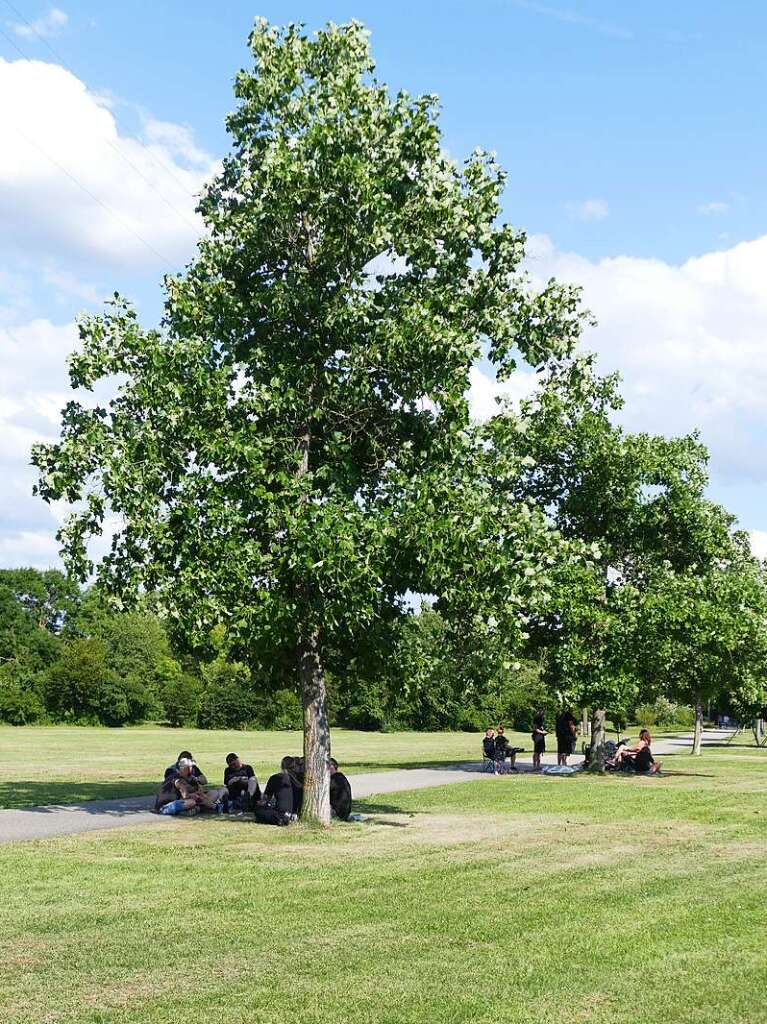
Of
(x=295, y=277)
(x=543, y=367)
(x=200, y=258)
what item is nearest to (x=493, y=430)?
(x=543, y=367)

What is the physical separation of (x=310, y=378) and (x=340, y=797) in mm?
6538

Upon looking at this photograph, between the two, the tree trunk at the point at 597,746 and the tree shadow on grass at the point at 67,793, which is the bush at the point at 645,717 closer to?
the tree trunk at the point at 597,746

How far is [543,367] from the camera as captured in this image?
19031mm

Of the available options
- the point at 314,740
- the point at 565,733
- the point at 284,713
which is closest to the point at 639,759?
the point at 565,733

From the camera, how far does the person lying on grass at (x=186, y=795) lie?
65.2 ft

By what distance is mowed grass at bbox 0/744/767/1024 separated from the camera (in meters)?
7.48

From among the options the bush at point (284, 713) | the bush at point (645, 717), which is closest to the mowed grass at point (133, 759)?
the bush at point (284, 713)

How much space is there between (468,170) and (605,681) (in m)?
15.0

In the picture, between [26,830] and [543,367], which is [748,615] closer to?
[543,367]

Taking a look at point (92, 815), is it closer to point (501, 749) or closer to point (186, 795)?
point (186, 795)

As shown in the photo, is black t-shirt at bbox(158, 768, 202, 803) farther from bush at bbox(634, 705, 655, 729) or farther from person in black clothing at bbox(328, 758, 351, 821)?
bush at bbox(634, 705, 655, 729)

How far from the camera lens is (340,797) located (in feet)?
60.8

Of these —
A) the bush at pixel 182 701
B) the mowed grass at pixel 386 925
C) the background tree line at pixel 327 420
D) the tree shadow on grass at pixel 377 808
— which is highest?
the background tree line at pixel 327 420

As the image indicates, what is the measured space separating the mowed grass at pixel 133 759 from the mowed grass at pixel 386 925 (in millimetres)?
7770
